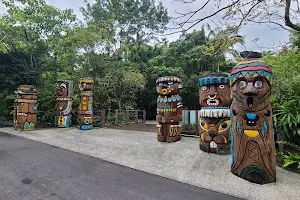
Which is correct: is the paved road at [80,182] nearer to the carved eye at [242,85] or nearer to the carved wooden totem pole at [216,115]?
the carved eye at [242,85]

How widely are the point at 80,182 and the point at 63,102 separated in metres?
7.41

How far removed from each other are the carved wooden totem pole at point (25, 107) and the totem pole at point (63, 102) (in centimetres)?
110

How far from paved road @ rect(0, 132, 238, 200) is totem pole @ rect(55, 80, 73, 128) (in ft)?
17.3

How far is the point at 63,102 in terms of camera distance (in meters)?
9.95

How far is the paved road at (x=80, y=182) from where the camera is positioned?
9.61 feet

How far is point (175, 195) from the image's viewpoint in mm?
2984

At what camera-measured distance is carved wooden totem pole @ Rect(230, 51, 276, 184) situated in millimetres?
3342

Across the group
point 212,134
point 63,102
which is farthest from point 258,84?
point 63,102

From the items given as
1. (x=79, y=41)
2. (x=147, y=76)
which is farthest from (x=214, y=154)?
(x=79, y=41)

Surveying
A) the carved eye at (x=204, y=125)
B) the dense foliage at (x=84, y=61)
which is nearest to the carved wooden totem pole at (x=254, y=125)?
the carved eye at (x=204, y=125)

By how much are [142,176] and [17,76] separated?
11.9 m

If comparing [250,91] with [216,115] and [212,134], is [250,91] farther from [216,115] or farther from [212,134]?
[212,134]

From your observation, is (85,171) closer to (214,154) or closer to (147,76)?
(214,154)

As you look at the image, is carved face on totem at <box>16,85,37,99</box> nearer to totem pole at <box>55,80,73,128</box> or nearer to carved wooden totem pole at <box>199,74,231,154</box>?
totem pole at <box>55,80,73,128</box>
